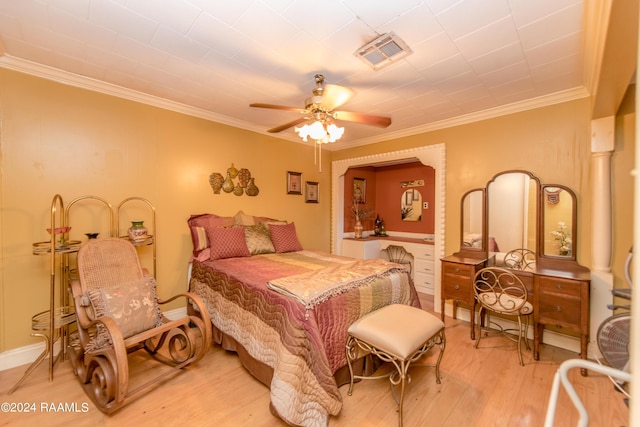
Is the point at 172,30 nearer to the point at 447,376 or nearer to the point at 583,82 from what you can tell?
the point at 447,376

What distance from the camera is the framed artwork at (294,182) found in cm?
426

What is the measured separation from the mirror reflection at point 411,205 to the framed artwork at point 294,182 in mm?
2086

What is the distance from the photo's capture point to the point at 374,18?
1.72 meters

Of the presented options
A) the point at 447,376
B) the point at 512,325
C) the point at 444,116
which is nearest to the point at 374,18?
the point at 444,116

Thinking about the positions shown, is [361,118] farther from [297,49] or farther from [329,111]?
[297,49]

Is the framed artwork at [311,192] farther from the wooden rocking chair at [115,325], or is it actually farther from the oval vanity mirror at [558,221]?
the oval vanity mirror at [558,221]

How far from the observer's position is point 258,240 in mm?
3250

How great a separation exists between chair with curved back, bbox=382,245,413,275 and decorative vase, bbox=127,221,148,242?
3.73 metres

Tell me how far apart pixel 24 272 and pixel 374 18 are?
3.29m

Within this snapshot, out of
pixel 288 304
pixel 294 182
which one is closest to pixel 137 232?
pixel 288 304

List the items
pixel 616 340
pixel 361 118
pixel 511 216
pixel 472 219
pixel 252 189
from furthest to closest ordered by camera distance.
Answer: pixel 252 189, pixel 472 219, pixel 511 216, pixel 361 118, pixel 616 340

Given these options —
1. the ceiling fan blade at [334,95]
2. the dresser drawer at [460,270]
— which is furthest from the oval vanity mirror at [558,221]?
the ceiling fan blade at [334,95]

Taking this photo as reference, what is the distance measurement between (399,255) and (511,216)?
2.13 meters

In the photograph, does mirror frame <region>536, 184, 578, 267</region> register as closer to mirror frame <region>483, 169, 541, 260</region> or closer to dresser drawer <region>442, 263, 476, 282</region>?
mirror frame <region>483, 169, 541, 260</region>
